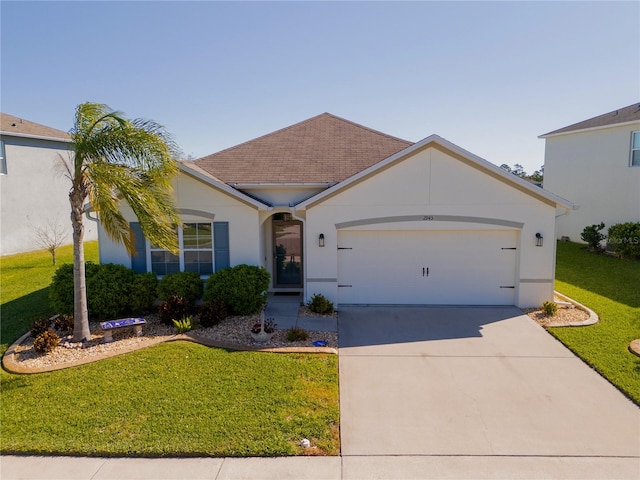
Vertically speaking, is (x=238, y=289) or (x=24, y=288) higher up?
(x=238, y=289)

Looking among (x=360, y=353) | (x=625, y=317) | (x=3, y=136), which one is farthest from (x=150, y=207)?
(x=3, y=136)

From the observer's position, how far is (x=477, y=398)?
6.70 meters

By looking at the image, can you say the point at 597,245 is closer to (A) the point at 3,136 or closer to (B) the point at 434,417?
(B) the point at 434,417

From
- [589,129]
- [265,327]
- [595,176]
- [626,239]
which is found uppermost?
[589,129]

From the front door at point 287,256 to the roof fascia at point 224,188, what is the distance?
1.99m

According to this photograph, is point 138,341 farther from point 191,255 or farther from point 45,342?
point 191,255

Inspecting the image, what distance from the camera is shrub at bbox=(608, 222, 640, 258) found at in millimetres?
17078

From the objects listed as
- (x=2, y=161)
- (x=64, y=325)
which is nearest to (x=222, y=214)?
(x=64, y=325)

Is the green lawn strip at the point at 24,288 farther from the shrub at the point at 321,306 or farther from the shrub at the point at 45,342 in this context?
the shrub at the point at 321,306

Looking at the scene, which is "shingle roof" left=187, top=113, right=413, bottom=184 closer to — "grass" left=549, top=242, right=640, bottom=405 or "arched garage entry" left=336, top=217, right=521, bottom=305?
"arched garage entry" left=336, top=217, right=521, bottom=305

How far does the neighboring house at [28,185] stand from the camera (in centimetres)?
2009

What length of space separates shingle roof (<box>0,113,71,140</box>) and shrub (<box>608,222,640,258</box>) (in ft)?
91.4

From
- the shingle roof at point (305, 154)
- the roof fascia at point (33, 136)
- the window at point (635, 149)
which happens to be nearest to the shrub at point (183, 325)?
the shingle roof at point (305, 154)

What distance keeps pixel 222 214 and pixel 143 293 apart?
3062 mm
